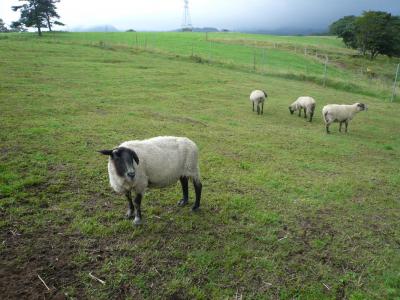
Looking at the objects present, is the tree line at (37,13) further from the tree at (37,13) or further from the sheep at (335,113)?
the sheep at (335,113)

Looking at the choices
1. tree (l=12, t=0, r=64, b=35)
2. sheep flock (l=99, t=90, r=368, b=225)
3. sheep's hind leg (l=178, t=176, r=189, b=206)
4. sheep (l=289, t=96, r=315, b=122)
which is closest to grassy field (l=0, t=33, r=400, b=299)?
sheep's hind leg (l=178, t=176, r=189, b=206)

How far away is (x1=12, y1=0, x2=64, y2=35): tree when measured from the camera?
2144 inches

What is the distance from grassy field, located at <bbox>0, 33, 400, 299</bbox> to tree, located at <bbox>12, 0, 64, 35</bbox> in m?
45.8

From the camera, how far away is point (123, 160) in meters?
5.98

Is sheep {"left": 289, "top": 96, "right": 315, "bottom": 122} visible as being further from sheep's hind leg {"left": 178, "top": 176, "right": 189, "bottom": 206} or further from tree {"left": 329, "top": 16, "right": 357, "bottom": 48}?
tree {"left": 329, "top": 16, "right": 357, "bottom": 48}

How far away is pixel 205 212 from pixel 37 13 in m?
60.4

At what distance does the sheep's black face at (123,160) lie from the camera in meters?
5.93

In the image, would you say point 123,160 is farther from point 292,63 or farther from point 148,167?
point 292,63

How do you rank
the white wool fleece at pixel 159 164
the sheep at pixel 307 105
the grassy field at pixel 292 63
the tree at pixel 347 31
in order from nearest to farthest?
the white wool fleece at pixel 159 164, the sheep at pixel 307 105, the grassy field at pixel 292 63, the tree at pixel 347 31

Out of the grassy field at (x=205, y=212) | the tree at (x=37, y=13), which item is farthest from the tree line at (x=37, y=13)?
the grassy field at (x=205, y=212)

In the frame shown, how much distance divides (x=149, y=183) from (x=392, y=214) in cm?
611

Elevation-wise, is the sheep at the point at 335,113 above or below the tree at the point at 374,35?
below

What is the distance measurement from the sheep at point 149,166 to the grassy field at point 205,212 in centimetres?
68

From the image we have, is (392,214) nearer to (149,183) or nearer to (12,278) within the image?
(149,183)
